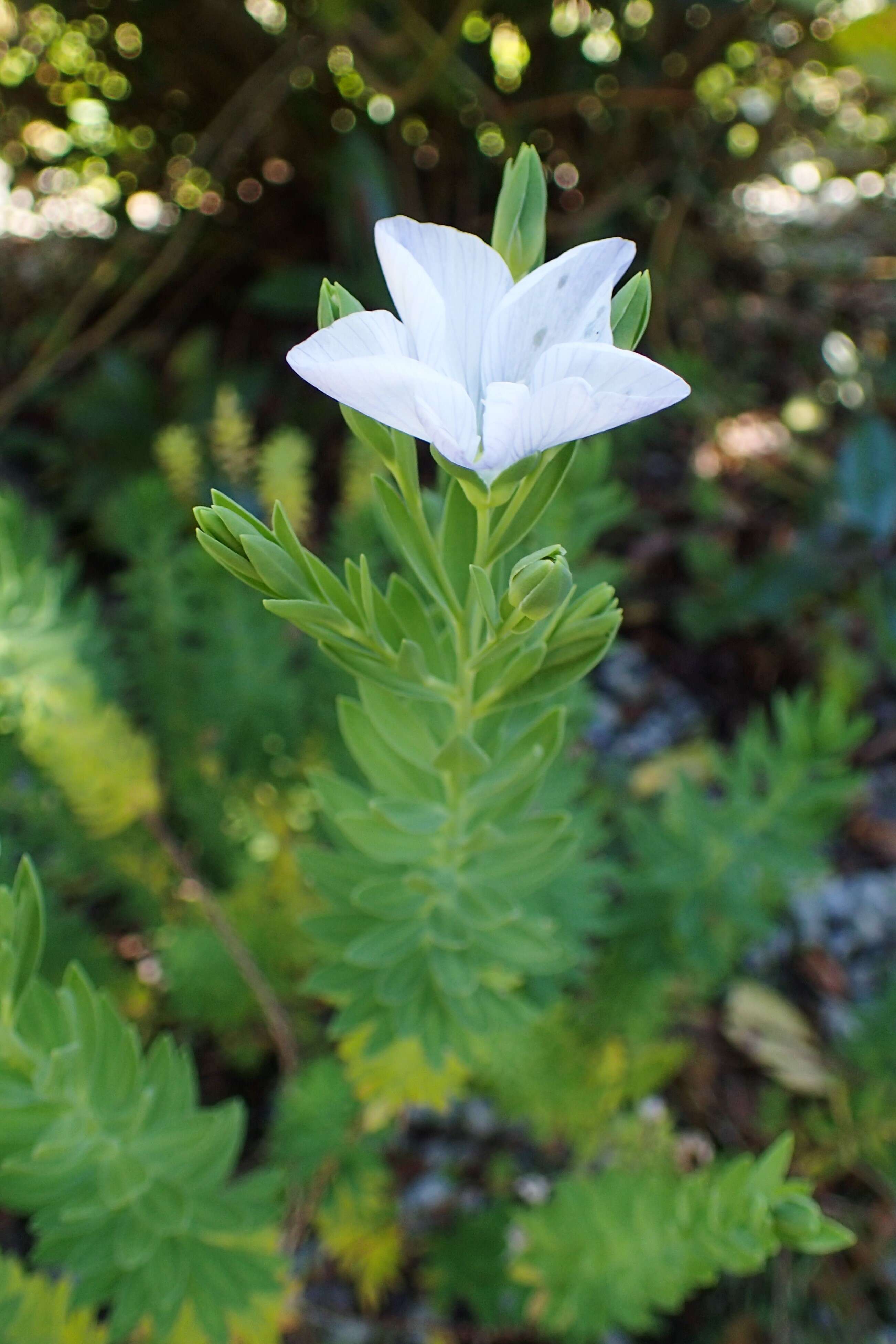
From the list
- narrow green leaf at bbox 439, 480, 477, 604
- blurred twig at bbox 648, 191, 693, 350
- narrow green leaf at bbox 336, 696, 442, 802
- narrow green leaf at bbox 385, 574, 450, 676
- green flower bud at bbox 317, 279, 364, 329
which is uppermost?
blurred twig at bbox 648, 191, 693, 350

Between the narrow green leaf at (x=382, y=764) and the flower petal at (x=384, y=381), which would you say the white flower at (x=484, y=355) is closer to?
the flower petal at (x=384, y=381)

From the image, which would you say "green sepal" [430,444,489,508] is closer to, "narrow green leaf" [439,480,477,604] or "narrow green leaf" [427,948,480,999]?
"narrow green leaf" [439,480,477,604]

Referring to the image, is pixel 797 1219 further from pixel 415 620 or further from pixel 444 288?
pixel 444 288

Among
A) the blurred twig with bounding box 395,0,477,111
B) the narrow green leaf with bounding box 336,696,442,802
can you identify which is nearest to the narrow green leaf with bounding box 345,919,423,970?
the narrow green leaf with bounding box 336,696,442,802

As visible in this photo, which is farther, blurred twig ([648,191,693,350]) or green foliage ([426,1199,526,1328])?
blurred twig ([648,191,693,350])

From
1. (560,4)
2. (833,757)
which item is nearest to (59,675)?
(833,757)

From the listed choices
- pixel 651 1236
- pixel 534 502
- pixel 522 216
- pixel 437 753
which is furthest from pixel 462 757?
pixel 651 1236

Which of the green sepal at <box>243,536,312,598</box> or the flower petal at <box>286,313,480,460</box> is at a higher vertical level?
the flower petal at <box>286,313,480,460</box>
